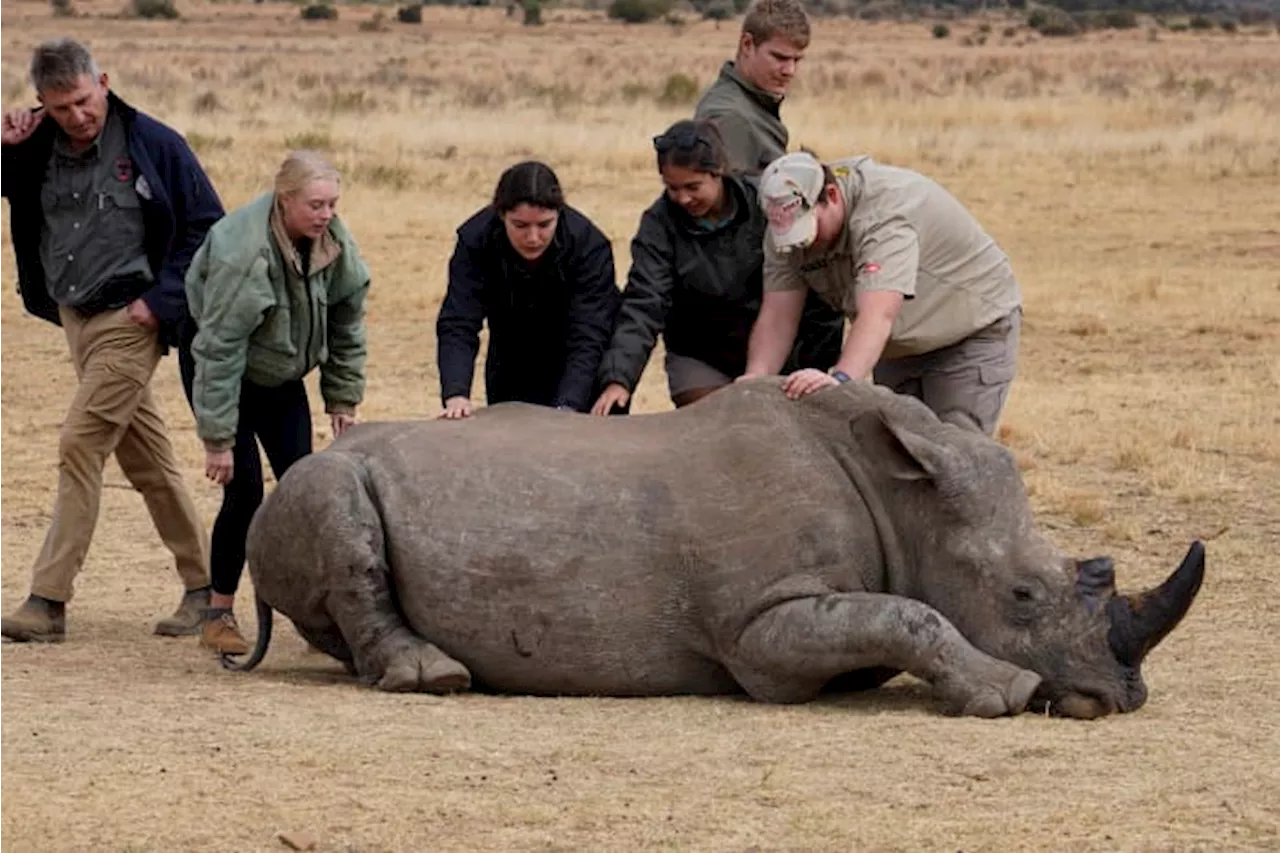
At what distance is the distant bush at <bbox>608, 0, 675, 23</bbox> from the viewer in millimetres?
91438

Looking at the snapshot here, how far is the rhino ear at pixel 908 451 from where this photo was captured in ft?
26.0

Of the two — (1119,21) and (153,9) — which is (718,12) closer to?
(1119,21)

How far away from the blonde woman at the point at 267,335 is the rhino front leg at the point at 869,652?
2.15 m

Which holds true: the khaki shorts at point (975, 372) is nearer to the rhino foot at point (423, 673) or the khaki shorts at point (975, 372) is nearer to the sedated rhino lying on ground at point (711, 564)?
the sedated rhino lying on ground at point (711, 564)

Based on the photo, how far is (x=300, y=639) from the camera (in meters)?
9.80

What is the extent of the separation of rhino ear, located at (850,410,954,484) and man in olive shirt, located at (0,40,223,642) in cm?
281

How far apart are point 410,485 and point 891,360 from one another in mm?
1858

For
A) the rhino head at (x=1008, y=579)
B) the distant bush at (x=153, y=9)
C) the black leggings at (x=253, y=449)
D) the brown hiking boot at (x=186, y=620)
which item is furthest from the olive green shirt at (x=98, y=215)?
the distant bush at (x=153, y=9)

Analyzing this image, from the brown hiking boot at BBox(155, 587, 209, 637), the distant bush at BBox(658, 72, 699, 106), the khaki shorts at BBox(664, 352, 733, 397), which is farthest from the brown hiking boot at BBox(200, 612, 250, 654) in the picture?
the distant bush at BBox(658, 72, 699, 106)

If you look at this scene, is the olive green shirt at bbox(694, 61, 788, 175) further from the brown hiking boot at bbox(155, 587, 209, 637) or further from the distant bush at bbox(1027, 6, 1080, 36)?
the distant bush at bbox(1027, 6, 1080, 36)

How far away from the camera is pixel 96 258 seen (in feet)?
31.4

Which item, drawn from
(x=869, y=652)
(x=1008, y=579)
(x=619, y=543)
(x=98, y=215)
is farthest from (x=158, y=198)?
(x=1008, y=579)

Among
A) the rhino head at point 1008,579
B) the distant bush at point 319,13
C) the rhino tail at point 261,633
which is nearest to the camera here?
the rhino head at point 1008,579

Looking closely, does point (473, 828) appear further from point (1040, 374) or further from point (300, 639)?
point (1040, 374)
